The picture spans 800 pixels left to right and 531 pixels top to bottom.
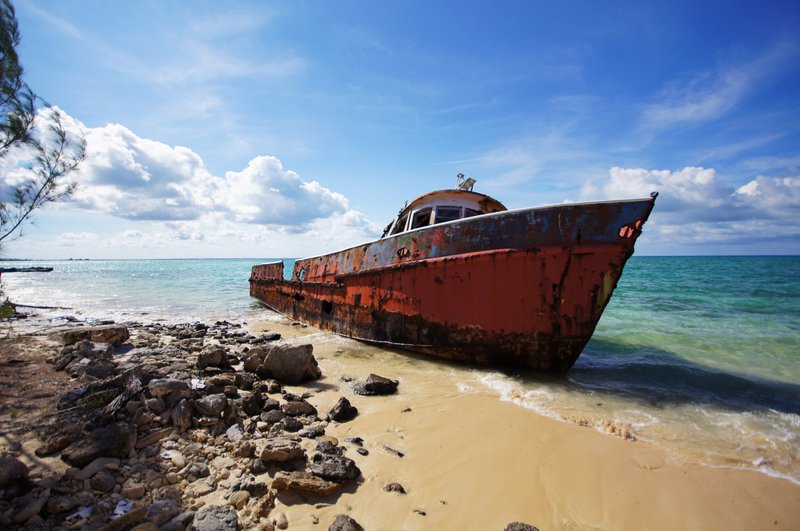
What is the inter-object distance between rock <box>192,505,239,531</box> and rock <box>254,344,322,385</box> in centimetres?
255

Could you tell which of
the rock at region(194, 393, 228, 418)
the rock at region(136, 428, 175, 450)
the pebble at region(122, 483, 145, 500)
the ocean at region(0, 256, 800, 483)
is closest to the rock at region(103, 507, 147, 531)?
the pebble at region(122, 483, 145, 500)

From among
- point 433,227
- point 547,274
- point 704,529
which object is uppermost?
point 433,227

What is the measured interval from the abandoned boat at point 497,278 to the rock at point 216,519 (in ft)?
13.2

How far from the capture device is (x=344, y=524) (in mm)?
2100

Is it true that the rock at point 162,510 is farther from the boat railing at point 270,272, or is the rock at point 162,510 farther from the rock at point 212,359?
the boat railing at point 270,272

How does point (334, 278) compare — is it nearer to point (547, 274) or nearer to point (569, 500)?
point (547, 274)

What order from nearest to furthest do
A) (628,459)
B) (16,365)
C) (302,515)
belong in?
1. (302,515)
2. (628,459)
3. (16,365)

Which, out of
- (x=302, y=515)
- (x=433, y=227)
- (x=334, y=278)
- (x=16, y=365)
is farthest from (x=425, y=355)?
(x=16, y=365)

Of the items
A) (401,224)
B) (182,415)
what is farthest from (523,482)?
(401,224)

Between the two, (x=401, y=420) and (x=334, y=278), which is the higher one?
(x=334, y=278)

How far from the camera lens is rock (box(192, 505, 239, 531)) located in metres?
2.03

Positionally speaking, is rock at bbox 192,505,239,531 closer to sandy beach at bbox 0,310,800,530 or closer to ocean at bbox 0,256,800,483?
sandy beach at bbox 0,310,800,530

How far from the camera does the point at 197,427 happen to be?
321 centimetres

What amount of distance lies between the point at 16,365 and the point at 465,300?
6.04 meters
